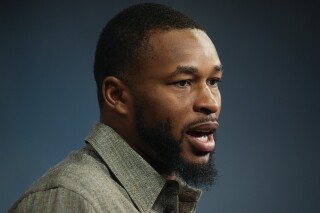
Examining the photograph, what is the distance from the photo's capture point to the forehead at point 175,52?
42.1 inches

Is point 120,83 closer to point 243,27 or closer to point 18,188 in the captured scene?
point 18,188

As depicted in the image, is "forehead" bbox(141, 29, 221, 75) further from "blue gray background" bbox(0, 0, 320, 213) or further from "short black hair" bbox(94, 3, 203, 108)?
"blue gray background" bbox(0, 0, 320, 213)

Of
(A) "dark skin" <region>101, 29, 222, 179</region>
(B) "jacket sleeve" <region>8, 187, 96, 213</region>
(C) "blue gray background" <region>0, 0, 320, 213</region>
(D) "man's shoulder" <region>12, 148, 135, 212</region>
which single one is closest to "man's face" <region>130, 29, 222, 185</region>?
(A) "dark skin" <region>101, 29, 222, 179</region>

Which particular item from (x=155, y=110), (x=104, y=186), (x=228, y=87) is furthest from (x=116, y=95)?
(x=228, y=87)

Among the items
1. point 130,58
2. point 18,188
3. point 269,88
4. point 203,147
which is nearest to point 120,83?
point 130,58

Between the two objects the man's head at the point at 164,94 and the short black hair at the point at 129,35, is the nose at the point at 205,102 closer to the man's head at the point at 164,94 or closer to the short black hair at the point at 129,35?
the man's head at the point at 164,94

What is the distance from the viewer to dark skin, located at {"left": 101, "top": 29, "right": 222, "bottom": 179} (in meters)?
1.05

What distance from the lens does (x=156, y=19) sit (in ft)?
3.63

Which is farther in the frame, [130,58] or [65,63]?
[65,63]

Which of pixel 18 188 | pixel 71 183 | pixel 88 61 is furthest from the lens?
pixel 88 61

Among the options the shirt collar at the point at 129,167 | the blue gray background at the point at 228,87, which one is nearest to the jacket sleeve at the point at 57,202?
the shirt collar at the point at 129,167

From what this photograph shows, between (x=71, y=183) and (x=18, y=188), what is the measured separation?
4.60 ft

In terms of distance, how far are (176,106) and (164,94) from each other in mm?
31

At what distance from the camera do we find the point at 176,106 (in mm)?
1053
